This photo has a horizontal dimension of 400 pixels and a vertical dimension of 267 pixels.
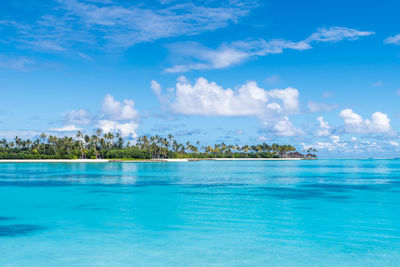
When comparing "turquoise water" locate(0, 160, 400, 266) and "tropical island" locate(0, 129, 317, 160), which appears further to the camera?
"tropical island" locate(0, 129, 317, 160)

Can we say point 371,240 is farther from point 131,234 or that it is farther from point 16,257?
point 16,257

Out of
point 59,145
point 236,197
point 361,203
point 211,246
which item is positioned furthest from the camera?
point 59,145

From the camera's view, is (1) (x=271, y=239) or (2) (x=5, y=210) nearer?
(1) (x=271, y=239)

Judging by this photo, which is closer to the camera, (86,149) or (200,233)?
(200,233)

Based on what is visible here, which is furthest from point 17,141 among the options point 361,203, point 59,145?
point 361,203

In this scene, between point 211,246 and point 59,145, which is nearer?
Result: point 211,246

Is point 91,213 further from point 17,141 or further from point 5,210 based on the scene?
point 17,141

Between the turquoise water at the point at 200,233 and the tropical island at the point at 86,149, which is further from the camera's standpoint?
the tropical island at the point at 86,149

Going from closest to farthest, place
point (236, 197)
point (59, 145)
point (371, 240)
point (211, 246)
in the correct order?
point (211, 246) → point (371, 240) → point (236, 197) → point (59, 145)

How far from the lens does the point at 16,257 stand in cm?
1149

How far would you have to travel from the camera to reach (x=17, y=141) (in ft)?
457

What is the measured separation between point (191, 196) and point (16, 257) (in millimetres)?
16924

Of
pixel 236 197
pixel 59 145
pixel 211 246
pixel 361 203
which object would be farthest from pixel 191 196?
pixel 59 145

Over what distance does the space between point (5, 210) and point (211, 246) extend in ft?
44.9
